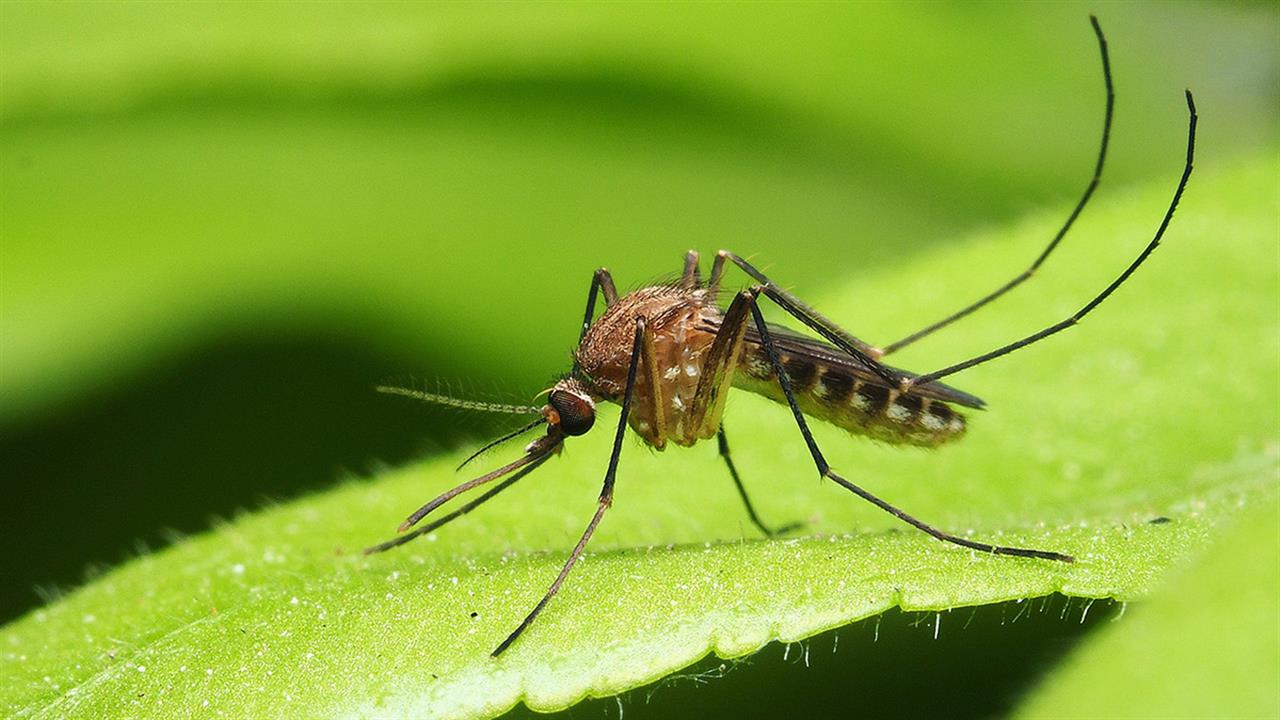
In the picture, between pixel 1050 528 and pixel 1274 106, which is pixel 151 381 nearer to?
pixel 1050 528

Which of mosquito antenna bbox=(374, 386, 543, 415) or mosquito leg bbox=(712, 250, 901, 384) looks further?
mosquito antenna bbox=(374, 386, 543, 415)

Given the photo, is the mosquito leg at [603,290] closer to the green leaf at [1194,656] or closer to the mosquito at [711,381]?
the mosquito at [711,381]

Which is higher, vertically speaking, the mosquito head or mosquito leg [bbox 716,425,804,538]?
the mosquito head

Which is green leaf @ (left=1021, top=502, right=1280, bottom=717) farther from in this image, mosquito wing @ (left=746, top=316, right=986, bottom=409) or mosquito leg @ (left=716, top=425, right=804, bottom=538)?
mosquito leg @ (left=716, top=425, right=804, bottom=538)

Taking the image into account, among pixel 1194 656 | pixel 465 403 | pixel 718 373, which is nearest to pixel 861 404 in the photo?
pixel 718 373

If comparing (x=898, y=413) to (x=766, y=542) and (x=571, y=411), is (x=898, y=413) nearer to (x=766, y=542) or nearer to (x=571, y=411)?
(x=766, y=542)

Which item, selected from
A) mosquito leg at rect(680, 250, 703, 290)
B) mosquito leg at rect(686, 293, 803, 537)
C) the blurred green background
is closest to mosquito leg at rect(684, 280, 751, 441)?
mosquito leg at rect(686, 293, 803, 537)

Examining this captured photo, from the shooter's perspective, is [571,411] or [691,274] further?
[691,274]
